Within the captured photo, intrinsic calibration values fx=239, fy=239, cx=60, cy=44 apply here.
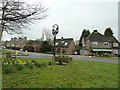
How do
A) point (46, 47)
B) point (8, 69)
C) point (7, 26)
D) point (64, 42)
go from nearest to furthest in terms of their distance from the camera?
point (8, 69) → point (7, 26) → point (46, 47) → point (64, 42)

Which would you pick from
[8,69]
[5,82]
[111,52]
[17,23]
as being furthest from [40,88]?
[111,52]

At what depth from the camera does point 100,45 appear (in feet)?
255

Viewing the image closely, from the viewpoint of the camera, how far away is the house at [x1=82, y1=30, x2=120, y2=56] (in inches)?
2980

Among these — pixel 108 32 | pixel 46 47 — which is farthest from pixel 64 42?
pixel 108 32

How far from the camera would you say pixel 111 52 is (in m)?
76.1

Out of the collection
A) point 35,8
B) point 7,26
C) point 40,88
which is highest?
point 35,8

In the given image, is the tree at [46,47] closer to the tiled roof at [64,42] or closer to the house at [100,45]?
the tiled roof at [64,42]

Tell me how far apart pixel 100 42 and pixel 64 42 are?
13.2 metres

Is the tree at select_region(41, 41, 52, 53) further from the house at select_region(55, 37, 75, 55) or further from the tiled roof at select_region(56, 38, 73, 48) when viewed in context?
the tiled roof at select_region(56, 38, 73, 48)

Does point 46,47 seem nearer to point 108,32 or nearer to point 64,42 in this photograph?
point 64,42

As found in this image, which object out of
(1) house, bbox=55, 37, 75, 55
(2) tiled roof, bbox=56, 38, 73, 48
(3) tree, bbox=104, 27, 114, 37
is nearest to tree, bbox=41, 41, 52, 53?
(1) house, bbox=55, 37, 75, 55

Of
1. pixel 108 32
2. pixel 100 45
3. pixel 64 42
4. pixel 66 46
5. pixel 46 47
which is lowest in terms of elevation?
pixel 46 47

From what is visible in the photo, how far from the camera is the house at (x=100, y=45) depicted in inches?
2980

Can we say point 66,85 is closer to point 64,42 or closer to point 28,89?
point 28,89
